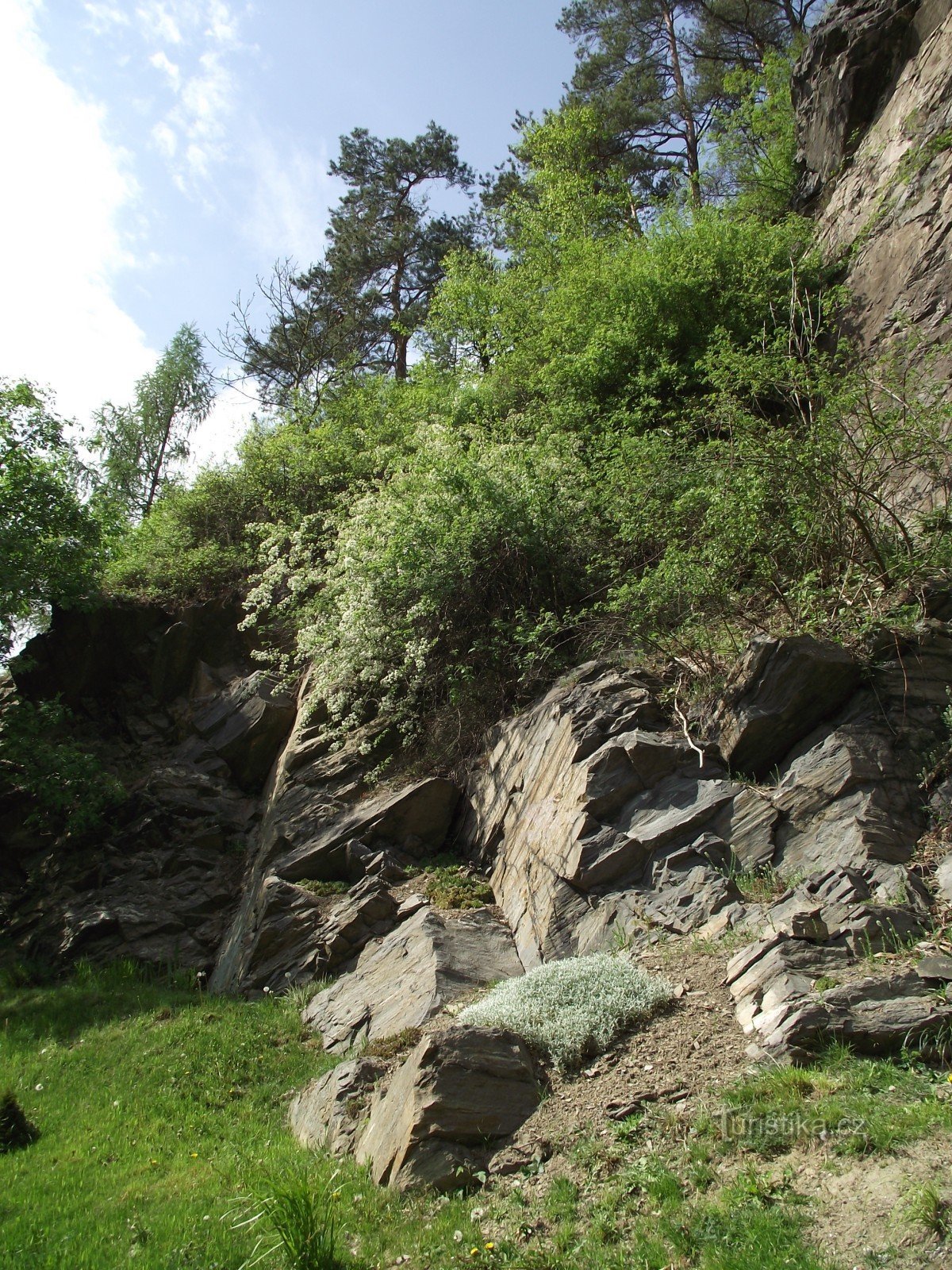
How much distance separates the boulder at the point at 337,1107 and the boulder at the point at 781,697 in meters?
3.95

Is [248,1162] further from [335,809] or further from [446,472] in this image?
[446,472]

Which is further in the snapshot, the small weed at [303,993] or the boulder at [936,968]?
the small weed at [303,993]

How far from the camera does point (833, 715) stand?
736cm

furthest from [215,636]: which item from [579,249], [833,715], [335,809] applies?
[833,715]

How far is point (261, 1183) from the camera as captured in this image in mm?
5160

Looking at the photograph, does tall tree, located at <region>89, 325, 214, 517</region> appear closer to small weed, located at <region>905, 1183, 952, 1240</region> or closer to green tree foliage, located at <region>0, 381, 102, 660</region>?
green tree foliage, located at <region>0, 381, 102, 660</region>

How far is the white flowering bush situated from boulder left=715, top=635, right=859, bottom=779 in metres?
2.20

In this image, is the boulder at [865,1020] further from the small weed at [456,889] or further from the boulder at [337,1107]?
the small weed at [456,889]

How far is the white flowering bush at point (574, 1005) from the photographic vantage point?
18.2 ft

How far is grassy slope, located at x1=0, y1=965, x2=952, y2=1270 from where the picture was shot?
153 inches

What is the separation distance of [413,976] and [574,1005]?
87.4 inches

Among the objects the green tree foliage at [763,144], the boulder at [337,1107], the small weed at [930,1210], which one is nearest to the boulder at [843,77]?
the green tree foliage at [763,144]

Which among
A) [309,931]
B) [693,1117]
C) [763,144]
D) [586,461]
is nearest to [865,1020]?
[693,1117]

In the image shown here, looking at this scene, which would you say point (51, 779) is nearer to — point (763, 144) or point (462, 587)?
point (462, 587)
